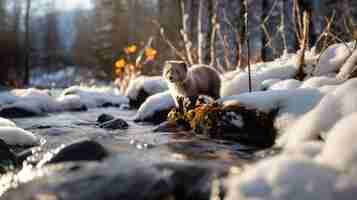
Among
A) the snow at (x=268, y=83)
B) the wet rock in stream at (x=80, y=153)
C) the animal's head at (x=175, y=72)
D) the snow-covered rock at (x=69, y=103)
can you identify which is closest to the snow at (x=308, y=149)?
the wet rock in stream at (x=80, y=153)

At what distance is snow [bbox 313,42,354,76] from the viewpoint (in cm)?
484

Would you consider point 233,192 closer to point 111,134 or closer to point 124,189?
point 124,189

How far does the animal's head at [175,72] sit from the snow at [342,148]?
3544 millimetres

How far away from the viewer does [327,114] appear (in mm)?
2531

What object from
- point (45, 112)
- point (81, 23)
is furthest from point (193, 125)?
point (81, 23)

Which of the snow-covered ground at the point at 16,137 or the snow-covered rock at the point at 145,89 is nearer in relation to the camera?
the snow-covered ground at the point at 16,137

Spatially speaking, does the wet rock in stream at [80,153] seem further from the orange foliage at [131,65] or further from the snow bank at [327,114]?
the orange foliage at [131,65]

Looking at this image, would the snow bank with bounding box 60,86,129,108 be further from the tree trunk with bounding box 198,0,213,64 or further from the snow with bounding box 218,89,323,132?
the snow with bounding box 218,89,323,132

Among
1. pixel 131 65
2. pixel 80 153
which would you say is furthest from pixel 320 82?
pixel 131 65

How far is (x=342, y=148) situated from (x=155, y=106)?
4.17 meters

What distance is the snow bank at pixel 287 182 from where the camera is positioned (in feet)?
5.50

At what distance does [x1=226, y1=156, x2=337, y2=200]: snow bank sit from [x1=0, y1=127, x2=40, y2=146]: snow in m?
2.58

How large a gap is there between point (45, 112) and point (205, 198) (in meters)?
5.89

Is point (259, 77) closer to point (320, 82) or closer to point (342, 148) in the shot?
point (320, 82)
